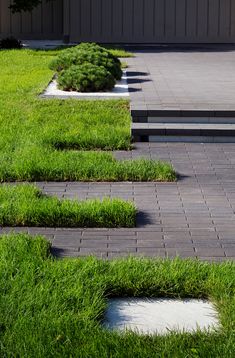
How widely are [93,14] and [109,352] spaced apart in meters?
23.6

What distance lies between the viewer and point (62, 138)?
10234mm

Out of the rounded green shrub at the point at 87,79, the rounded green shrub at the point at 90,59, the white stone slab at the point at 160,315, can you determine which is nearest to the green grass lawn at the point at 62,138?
the rounded green shrub at the point at 87,79

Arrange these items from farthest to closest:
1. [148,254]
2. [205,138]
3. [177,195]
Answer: [205,138] < [177,195] < [148,254]

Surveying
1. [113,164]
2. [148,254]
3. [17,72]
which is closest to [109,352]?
[148,254]

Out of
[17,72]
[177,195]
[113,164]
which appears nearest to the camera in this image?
[177,195]

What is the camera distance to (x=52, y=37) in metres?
28.2

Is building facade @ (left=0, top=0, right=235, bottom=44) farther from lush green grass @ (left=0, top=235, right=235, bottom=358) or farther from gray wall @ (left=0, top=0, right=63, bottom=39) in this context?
lush green grass @ (left=0, top=235, right=235, bottom=358)

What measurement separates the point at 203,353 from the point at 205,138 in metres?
6.62

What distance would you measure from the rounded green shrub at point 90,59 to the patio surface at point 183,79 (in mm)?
404

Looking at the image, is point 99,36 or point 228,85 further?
point 99,36

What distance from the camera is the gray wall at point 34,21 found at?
27859mm

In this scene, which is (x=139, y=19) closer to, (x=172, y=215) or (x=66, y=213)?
(x=172, y=215)

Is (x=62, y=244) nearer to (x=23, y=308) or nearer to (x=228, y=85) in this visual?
(x=23, y=308)

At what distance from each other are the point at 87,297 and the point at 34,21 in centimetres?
2351
